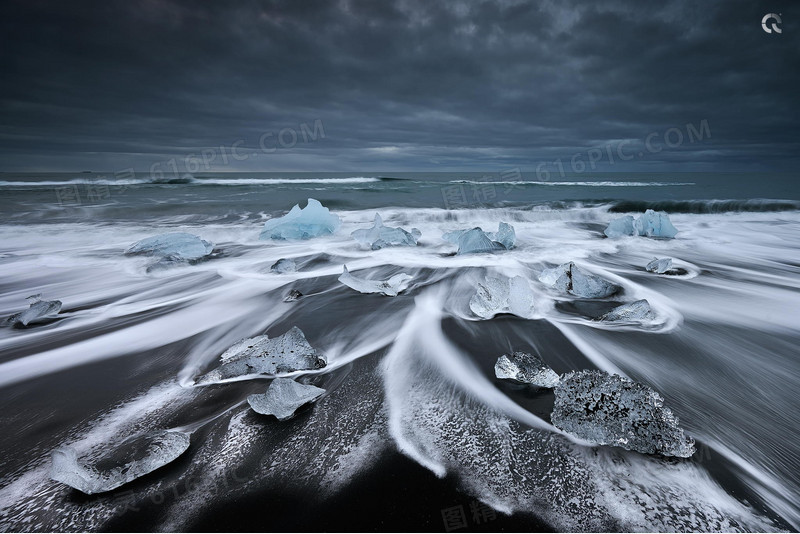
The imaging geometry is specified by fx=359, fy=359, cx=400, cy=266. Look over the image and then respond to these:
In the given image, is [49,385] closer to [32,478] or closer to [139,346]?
[139,346]

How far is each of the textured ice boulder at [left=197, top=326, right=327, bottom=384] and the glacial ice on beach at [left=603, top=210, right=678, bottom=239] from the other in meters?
7.80

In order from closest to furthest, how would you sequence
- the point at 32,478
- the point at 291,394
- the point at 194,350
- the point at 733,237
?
the point at 32,478, the point at 291,394, the point at 194,350, the point at 733,237

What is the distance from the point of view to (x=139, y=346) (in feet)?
9.14

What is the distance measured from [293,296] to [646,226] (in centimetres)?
763

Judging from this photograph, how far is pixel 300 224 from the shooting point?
7613mm

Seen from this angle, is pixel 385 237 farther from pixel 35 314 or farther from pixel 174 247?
pixel 35 314

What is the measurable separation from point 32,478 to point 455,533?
1777 millimetres

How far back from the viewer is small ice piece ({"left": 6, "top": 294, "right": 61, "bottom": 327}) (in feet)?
10.5

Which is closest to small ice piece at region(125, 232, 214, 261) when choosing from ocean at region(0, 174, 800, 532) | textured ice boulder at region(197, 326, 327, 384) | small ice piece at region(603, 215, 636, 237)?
ocean at region(0, 174, 800, 532)

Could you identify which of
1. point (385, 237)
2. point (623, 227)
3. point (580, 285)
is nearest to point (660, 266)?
point (580, 285)

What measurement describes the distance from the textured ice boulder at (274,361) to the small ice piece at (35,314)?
2.24 meters

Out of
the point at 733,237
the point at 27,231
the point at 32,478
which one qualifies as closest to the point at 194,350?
the point at 32,478

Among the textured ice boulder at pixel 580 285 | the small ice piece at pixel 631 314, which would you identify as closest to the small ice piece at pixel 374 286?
the textured ice boulder at pixel 580 285

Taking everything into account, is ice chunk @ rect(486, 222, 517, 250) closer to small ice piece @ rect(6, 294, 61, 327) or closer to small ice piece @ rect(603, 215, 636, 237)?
small ice piece @ rect(603, 215, 636, 237)
